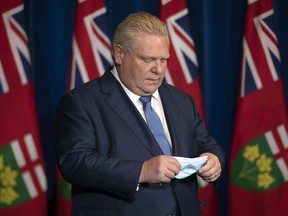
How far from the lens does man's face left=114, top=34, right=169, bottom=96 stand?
1.57 m

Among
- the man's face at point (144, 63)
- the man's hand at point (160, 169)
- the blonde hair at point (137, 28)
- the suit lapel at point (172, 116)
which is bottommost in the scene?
the man's hand at point (160, 169)

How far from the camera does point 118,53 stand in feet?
5.39

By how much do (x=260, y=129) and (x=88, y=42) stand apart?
1.03 meters

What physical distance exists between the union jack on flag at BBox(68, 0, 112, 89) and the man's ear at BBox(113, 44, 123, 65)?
86 cm

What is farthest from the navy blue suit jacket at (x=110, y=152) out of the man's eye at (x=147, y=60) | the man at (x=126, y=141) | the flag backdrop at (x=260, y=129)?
the flag backdrop at (x=260, y=129)

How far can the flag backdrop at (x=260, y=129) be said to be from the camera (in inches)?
103

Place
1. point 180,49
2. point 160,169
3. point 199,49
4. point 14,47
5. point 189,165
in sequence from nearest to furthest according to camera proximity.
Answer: point 160,169 < point 189,165 < point 14,47 < point 180,49 < point 199,49

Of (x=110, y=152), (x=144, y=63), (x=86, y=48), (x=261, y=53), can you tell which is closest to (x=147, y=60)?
(x=144, y=63)

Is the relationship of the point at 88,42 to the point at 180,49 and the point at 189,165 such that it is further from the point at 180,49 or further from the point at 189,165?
the point at 189,165

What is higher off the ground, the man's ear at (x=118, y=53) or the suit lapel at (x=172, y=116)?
the man's ear at (x=118, y=53)

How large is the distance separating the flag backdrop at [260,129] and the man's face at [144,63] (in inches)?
44.9

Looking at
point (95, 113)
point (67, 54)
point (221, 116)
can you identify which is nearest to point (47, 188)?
point (67, 54)

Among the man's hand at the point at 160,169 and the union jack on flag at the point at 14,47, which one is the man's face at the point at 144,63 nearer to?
the man's hand at the point at 160,169

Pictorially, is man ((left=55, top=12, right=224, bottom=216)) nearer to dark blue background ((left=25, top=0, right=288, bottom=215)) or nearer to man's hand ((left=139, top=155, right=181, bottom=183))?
man's hand ((left=139, top=155, right=181, bottom=183))
